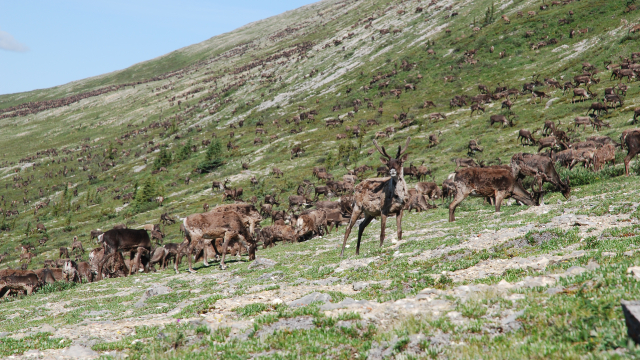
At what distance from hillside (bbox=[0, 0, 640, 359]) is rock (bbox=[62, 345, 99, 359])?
64 mm

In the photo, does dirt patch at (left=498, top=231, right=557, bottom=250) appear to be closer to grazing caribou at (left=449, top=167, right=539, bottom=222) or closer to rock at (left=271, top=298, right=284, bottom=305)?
rock at (left=271, top=298, right=284, bottom=305)

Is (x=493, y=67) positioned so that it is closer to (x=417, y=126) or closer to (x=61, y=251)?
(x=417, y=126)

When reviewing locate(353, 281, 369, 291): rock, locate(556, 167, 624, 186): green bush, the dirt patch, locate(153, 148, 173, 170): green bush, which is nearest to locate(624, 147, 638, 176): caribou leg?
locate(556, 167, 624, 186): green bush

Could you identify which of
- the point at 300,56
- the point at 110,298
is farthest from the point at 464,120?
the point at 300,56

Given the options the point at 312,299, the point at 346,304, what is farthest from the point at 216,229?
the point at 346,304

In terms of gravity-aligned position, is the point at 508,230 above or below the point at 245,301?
below

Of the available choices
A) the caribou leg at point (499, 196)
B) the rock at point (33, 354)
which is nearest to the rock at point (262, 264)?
the rock at point (33, 354)

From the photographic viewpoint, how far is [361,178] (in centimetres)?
5344

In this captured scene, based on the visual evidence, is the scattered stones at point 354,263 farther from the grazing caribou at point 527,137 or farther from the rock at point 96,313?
the grazing caribou at point 527,137

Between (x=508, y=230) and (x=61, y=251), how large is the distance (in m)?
53.8

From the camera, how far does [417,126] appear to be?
227 feet

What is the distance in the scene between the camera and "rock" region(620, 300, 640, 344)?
14.4 ft

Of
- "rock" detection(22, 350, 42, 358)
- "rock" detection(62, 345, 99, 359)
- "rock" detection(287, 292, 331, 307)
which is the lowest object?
"rock" detection(287, 292, 331, 307)

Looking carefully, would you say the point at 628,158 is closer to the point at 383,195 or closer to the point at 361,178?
the point at 383,195
